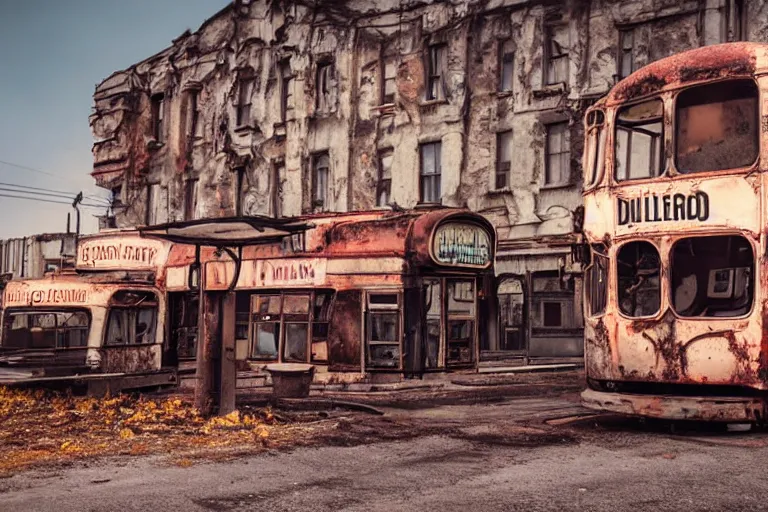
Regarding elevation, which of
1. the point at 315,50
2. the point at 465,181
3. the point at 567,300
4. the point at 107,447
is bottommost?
the point at 107,447

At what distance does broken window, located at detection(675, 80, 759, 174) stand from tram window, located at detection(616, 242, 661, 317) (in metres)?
1.36

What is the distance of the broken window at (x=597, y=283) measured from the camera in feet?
41.6

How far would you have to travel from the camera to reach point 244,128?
3672cm

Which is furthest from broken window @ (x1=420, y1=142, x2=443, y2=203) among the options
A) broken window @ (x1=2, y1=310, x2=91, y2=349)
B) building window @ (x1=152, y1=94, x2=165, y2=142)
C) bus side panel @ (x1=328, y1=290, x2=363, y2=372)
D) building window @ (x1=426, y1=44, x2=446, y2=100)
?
broken window @ (x1=2, y1=310, x2=91, y2=349)

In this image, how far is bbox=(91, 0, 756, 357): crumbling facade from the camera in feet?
90.7

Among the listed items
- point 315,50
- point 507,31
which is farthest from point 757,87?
point 315,50

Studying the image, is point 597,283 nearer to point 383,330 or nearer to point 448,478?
point 448,478

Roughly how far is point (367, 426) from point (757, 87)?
21.7 feet

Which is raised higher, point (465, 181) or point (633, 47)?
point (633, 47)

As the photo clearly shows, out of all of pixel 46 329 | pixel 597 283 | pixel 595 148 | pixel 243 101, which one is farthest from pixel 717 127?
pixel 243 101

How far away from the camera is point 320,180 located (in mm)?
34344

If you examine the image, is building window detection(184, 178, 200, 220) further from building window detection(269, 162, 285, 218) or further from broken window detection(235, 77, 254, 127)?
building window detection(269, 162, 285, 218)

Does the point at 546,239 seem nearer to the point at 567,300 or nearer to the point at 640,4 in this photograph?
the point at 567,300

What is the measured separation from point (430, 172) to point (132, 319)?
1523cm
